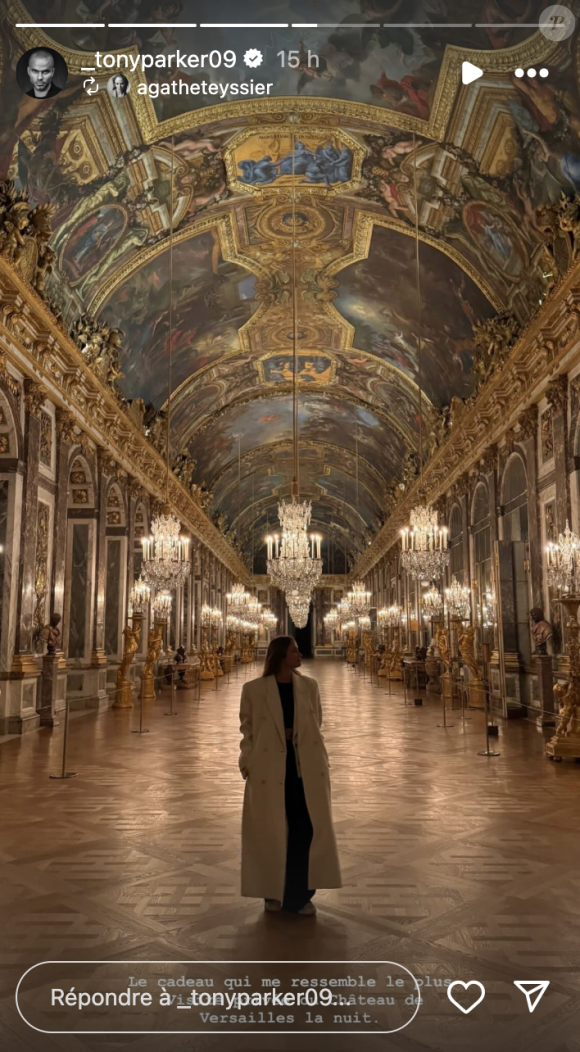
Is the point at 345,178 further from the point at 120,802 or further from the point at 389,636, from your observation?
the point at 389,636

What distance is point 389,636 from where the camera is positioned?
2797cm

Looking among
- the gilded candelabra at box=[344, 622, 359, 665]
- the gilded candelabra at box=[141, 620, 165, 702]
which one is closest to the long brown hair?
the gilded candelabra at box=[141, 620, 165, 702]

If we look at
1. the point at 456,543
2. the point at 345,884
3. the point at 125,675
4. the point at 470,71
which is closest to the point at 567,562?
the point at 345,884

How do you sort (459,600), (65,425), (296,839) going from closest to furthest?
(296,839) < (65,425) < (459,600)

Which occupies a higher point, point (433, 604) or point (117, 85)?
point (117, 85)

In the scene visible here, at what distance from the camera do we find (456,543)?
63.9ft

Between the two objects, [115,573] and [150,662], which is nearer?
[115,573]

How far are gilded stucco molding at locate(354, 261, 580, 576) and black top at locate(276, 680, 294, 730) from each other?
7997 mm

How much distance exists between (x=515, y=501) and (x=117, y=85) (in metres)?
9.96

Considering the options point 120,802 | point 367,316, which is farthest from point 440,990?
point 367,316

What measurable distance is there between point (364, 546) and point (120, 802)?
37.0m

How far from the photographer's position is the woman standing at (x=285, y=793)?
12.5ft

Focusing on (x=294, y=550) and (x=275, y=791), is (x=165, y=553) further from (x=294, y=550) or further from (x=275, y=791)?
(x=275, y=791)

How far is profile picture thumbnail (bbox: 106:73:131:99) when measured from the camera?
9.87 meters
